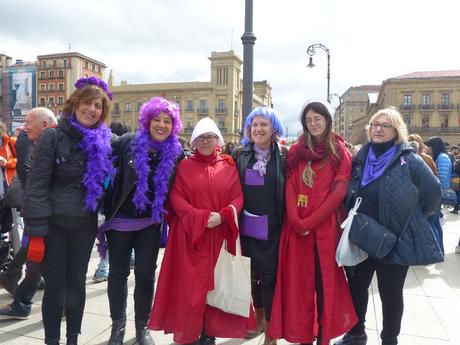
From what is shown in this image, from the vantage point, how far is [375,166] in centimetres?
286

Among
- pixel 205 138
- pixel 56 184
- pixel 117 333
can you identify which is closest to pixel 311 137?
pixel 205 138

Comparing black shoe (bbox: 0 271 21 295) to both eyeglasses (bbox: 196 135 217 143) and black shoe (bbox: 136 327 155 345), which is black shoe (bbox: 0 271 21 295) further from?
eyeglasses (bbox: 196 135 217 143)

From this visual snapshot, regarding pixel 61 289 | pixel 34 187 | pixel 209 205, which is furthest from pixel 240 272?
pixel 34 187

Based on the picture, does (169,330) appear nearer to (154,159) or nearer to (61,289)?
(61,289)

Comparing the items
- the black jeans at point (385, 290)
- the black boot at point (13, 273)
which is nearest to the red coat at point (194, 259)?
the black jeans at point (385, 290)

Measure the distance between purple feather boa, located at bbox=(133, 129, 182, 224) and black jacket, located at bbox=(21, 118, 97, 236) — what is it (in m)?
0.38

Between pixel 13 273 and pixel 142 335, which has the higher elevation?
pixel 13 273

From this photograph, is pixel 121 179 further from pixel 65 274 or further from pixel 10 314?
pixel 10 314

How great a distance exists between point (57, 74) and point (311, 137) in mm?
79394

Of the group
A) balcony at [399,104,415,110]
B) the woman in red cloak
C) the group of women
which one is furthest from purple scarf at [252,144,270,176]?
balcony at [399,104,415,110]

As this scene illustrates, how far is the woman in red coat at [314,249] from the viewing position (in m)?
2.85

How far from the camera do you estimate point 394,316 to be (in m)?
2.85

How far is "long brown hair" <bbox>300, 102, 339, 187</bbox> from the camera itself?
9.52 ft

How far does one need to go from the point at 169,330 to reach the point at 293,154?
171cm
